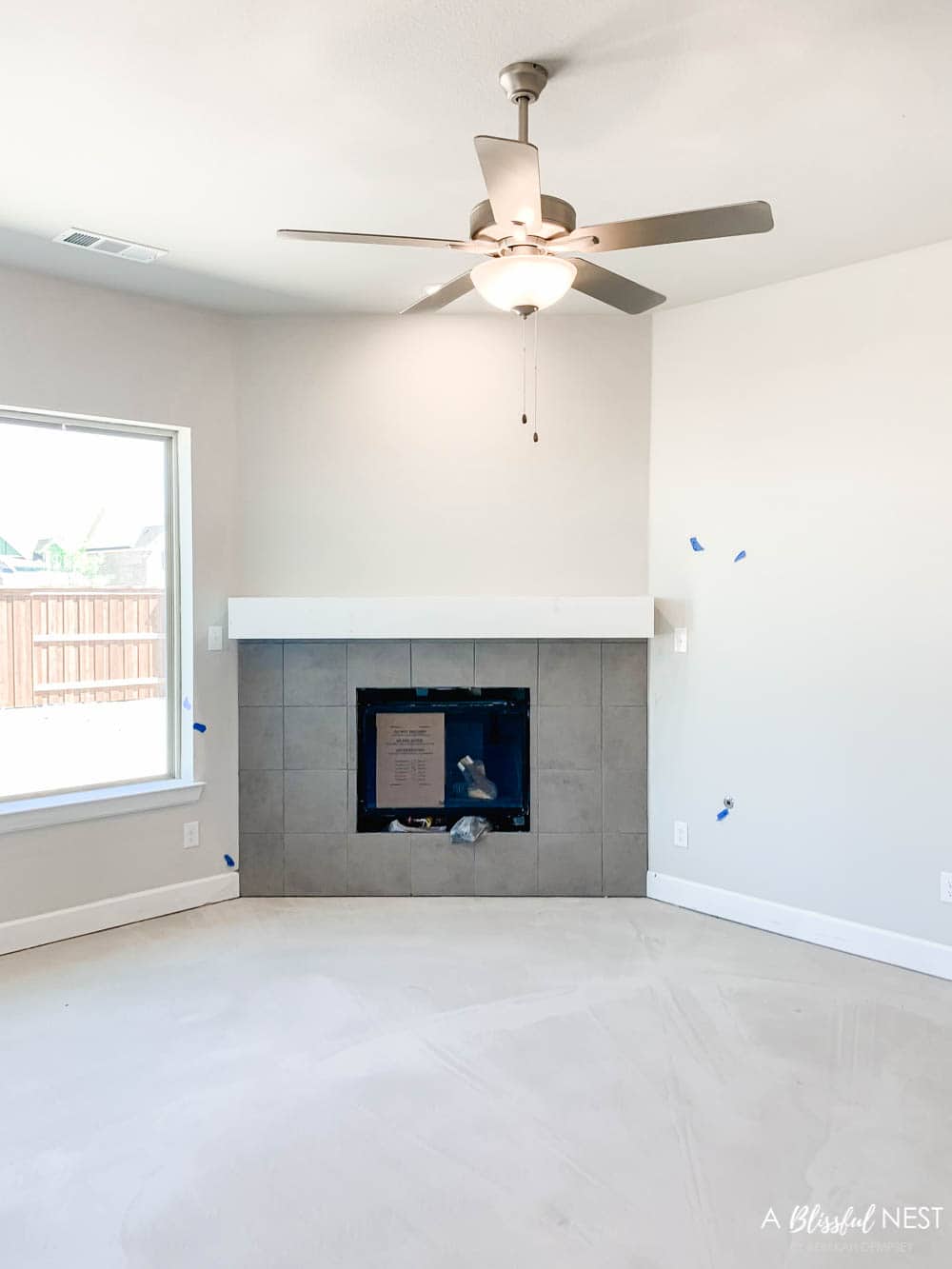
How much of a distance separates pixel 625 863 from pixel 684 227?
2.92 m

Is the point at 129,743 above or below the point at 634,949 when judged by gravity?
above

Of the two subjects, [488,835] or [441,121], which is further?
[488,835]

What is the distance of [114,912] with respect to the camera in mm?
3863

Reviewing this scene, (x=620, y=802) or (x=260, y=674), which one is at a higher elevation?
(x=260, y=674)

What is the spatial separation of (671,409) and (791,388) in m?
0.56

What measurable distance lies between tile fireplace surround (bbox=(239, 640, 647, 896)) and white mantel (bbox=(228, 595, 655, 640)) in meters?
0.21

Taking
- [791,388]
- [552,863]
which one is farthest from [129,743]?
[791,388]

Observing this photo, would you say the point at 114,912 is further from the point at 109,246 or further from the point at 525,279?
the point at 525,279

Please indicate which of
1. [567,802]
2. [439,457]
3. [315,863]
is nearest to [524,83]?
[439,457]

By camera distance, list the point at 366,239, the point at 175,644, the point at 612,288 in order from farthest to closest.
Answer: the point at 175,644
the point at 612,288
the point at 366,239

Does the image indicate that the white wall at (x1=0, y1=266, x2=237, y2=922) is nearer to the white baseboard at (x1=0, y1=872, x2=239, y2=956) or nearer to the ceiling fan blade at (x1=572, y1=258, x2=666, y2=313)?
the white baseboard at (x1=0, y1=872, x2=239, y2=956)

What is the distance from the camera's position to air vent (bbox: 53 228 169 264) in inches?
127

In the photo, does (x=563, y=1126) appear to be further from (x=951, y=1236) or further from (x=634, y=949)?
(x=634, y=949)

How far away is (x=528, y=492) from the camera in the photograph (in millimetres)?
4219
